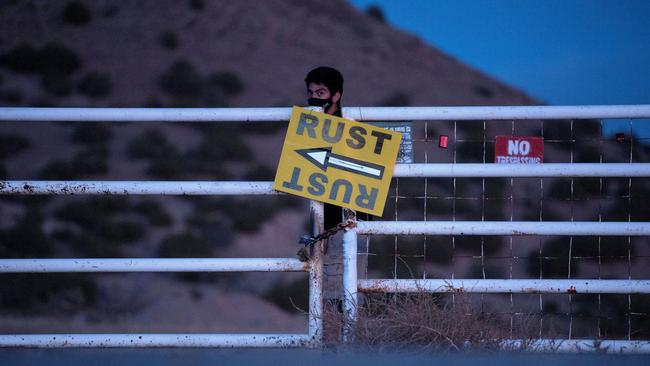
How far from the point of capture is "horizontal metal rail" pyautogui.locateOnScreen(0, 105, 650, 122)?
14.7 feet

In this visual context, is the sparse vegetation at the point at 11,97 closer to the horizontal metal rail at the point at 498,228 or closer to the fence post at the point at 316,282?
the fence post at the point at 316,282

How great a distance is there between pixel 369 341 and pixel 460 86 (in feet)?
121

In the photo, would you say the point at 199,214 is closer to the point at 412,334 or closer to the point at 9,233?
the point at 9,233

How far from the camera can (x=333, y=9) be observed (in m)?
45.3

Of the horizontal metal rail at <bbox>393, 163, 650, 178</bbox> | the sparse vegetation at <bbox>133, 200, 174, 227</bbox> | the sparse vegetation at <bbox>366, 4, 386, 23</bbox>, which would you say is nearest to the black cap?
the horizontal metal rail at <bbox>393, 163, 650, 178</bbox>

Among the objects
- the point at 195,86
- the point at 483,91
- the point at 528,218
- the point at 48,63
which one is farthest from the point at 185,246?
the point at 483,91

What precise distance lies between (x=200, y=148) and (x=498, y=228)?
30.6 meters

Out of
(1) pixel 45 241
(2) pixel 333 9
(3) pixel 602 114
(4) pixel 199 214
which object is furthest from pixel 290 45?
(3) pixel 602 114

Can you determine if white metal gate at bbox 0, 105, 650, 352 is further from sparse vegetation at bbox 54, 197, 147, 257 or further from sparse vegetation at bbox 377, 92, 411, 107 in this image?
sparse vegetation at bbox 377, 92, 411, 107

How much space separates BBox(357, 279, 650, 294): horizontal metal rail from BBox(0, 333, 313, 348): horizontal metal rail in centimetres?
46

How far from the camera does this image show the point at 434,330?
398cm

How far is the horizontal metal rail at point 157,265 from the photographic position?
4.45 m

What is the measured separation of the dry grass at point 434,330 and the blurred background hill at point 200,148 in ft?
37.8

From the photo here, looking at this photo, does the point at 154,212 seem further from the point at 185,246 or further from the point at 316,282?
the point at 316,282
